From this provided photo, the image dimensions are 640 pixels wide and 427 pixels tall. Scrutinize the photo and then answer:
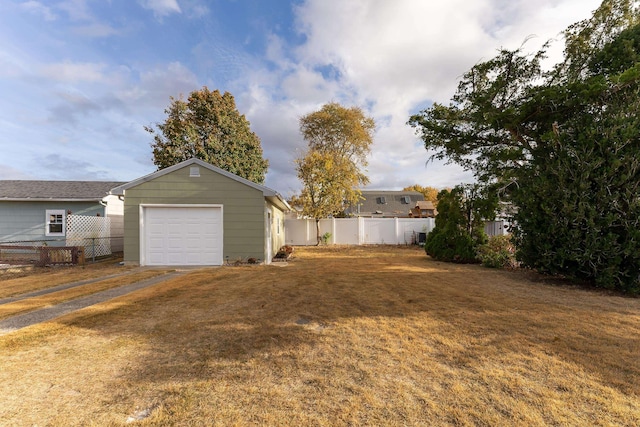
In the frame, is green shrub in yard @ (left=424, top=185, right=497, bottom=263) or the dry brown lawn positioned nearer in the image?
the dry brown lawn

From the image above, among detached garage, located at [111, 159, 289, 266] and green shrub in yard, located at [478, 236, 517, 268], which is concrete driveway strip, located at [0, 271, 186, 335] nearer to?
detached garage, located at [111, 159, 289, 266]

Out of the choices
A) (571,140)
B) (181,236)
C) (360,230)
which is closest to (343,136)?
(360,230)

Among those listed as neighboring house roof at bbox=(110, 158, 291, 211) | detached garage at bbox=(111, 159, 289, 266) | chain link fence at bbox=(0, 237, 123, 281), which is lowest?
chain link fence at bbox=(0, 237, 123, 281)

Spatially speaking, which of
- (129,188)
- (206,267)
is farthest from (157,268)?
(129,188)

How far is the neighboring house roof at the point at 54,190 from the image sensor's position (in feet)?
43.2

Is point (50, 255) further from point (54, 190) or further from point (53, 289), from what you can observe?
point (54, 190)

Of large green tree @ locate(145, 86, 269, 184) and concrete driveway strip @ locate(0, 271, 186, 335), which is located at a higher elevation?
large green tree @ locate(145, 86, 269, 184)

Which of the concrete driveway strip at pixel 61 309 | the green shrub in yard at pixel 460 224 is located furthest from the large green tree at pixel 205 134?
the green shrub in yard at pixel 460 224

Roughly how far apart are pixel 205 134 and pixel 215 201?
11960mm

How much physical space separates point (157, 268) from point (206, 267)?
4.96 feet

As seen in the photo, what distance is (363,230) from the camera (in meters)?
18.9

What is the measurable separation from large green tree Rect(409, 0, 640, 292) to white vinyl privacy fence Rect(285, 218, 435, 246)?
9.38 metres

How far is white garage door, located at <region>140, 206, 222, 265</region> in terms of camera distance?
980cm

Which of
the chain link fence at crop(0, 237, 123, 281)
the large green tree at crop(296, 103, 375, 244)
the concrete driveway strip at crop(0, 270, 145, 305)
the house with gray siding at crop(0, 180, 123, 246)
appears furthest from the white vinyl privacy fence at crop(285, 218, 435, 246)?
the concrete driveway strip at crop(0, 270, 145, 305)
